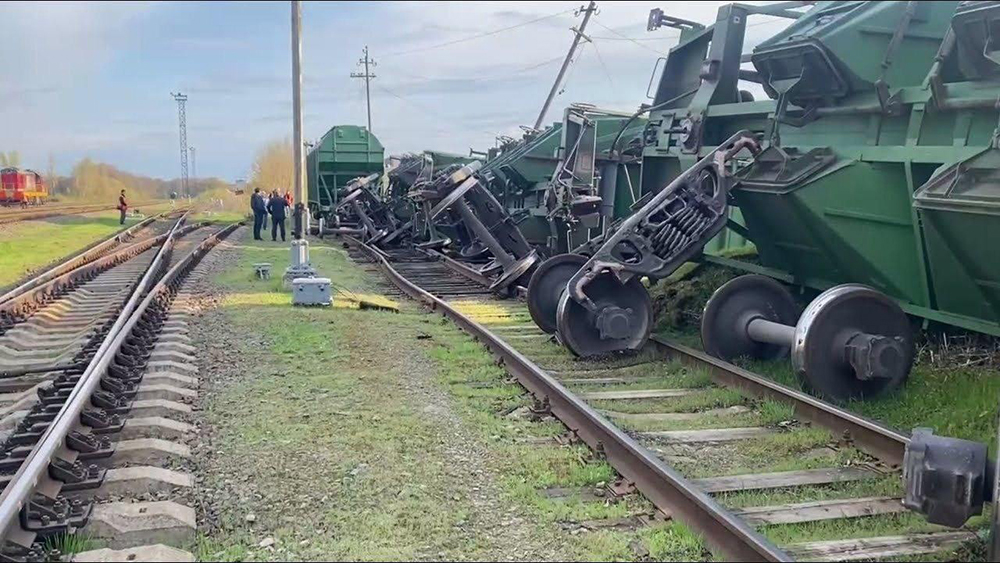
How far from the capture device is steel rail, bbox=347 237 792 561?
138 inches

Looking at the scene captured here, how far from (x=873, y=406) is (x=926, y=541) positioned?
7.13 feet

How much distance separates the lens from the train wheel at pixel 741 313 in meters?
7.20

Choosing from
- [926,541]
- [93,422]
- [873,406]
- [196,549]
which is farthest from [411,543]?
[873,406]

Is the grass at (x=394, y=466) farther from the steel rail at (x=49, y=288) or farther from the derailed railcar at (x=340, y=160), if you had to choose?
the derailed railcar at (x=340, y=160)

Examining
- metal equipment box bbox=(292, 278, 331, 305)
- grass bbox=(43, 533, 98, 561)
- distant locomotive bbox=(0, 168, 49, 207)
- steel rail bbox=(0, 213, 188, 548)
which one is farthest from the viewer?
distant locomotive bbox=(0, 168, 49, 207)

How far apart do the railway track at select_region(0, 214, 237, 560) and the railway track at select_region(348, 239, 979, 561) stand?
8.95ft

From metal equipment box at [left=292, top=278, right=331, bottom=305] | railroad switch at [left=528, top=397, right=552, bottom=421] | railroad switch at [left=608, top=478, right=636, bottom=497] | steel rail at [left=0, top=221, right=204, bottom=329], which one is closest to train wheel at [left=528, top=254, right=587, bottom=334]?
railroad switch at [left=528, top=397, right=552, bottom=421]

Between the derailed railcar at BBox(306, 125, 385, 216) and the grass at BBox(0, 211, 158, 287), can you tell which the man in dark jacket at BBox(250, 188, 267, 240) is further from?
the grass at BBox(0, 211, 158, 287)

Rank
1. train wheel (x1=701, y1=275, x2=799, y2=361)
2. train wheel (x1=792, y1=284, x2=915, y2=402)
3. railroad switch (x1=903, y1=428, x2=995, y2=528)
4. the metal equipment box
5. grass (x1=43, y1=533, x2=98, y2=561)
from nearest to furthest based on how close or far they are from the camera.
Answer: railroad switch (x1=903, y1=428, x2=995, y2=528) → grass (x1=43, y1=533, x2=98, y2=561) → train wheel (x1=792, y1=284, x2=915, y2=402) → train wheel (x1=701, y1=275, x2=799, y2=361) → the metal equipment box

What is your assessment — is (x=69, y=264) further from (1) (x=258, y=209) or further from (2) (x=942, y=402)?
(2) (x=942, y=402)

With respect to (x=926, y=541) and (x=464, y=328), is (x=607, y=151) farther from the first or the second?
(x=926, y=541)

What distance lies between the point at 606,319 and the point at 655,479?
3.27 metres

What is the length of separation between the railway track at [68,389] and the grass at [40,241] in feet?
6.84

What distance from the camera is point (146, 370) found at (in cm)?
703
